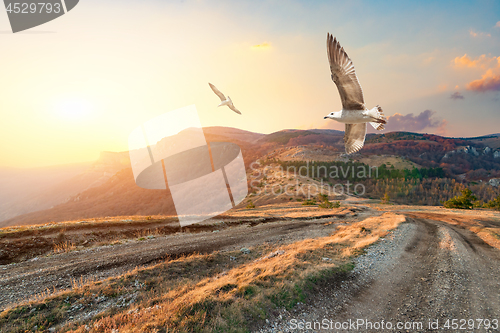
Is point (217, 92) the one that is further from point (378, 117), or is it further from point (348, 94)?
point (378, 117)

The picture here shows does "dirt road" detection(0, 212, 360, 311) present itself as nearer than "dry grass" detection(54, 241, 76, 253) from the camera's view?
Yes

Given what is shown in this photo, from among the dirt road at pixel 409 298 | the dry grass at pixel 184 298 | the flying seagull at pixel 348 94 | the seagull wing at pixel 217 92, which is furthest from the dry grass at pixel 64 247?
the flying seagull at pixel 348 94

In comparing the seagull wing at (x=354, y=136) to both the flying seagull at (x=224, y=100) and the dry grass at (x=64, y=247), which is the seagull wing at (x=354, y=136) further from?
the dry grass at (x=64, y=247)

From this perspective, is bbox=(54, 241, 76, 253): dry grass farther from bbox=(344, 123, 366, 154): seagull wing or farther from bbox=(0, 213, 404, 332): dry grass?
bbox=(344, 123, 366, 154): seagull wing

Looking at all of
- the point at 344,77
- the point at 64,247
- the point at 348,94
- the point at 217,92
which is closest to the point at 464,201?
the point at 348,94

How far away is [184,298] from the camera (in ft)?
20.7

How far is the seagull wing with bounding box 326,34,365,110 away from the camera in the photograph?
5953 mm

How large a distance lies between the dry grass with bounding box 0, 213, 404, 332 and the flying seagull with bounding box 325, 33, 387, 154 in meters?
6.39

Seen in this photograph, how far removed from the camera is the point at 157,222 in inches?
892

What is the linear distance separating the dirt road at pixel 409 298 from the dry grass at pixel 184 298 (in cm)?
63

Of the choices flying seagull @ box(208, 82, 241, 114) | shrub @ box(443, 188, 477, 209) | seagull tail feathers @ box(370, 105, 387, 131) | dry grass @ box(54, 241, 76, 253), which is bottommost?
shrub @ box(443, 188, 477, 209)

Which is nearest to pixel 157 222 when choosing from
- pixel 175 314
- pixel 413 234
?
pixel 175 314

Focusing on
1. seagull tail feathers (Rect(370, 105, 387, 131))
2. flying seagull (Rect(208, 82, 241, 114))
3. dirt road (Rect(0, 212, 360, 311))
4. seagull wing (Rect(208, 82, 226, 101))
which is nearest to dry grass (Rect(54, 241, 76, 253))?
dirt road (Rect(0, 212, 360, 311))

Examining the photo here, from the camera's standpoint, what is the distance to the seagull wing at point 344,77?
5953 mm
